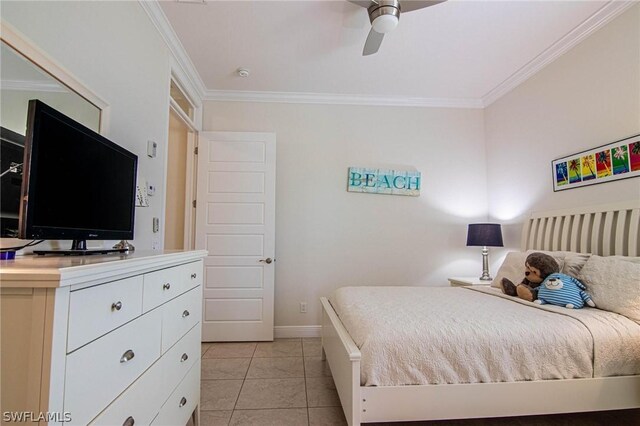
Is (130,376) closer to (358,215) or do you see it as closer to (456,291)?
(456,291)

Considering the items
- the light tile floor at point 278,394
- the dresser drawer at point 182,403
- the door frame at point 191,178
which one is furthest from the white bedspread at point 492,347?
the door frame at point 191,178

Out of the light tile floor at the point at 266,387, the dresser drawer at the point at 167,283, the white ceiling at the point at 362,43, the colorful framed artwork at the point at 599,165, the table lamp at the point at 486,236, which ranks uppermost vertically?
the white ceiling at the point at 362,43

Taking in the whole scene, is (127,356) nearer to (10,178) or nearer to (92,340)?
(92,340)

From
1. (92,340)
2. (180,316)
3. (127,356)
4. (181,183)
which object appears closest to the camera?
(92,340)

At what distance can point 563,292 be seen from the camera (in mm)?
1939

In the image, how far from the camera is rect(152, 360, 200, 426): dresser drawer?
127 cm

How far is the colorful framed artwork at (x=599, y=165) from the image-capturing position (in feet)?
6.94

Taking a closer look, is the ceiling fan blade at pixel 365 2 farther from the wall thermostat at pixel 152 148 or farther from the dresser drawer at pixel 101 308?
the dresser drawer at pixel 101 308

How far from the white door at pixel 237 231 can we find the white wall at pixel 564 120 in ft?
8.54

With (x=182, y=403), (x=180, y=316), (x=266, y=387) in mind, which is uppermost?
(x=180, y=316)

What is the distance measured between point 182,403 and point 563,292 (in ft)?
7.60

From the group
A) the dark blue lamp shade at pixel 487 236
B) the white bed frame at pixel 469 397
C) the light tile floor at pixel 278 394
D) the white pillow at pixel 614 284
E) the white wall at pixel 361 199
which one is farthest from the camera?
the white wall at pixel 361 199

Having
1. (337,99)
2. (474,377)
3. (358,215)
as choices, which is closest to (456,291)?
(474,377)

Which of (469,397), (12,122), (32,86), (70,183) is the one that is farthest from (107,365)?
(469,397)
